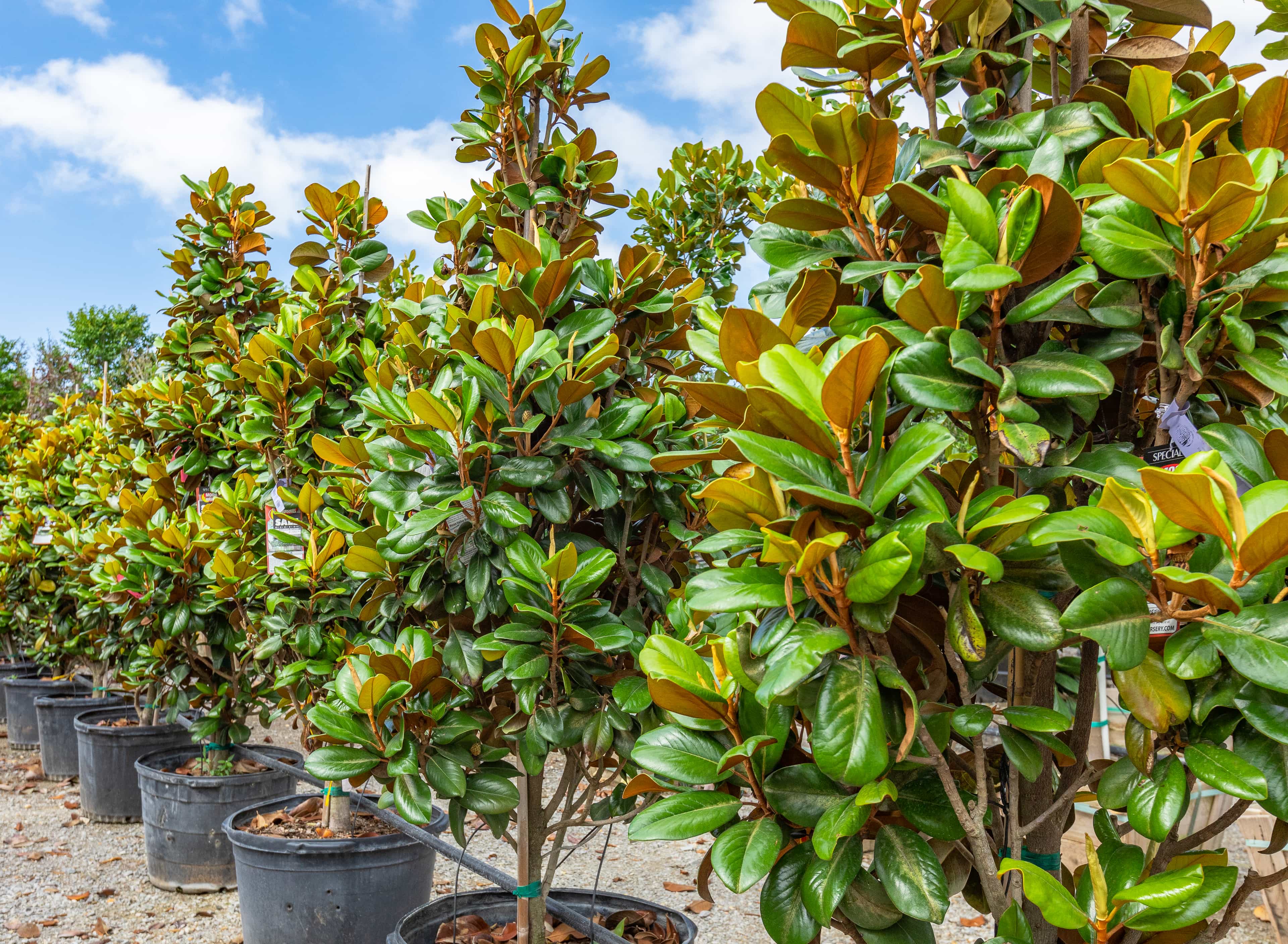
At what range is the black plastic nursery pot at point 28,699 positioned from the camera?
5801mm

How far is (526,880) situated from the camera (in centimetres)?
185

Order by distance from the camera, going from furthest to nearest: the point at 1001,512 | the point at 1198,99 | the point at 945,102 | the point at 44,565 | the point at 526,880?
1. the point at 44,565
2. the point at 526,880
3. the point at 945,102
4. the point at 1198,99
5. the point at 1001,512

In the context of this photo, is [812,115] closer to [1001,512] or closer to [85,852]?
[1001,512]

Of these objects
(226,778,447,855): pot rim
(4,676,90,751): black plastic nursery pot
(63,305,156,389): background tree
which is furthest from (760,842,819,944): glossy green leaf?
(63,305,156,389): background tree

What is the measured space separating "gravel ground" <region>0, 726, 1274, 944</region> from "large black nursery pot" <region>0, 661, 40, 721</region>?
6.20 ft

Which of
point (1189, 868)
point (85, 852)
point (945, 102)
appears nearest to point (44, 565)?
point (85, 852)

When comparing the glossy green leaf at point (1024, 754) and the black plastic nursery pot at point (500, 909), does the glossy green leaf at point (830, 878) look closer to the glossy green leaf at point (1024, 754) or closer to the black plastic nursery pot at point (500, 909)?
the glossy green leaf at point (1024, 754)

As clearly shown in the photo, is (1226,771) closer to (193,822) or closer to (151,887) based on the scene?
(193,822)

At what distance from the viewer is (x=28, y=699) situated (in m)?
5.92

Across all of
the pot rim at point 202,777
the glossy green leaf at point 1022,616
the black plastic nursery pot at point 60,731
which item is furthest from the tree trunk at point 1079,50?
the black plastic nursery pot at point 60,731

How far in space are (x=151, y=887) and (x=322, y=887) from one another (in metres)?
1.66

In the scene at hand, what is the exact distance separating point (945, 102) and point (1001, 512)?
1.00m

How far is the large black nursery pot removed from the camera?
6.42 m

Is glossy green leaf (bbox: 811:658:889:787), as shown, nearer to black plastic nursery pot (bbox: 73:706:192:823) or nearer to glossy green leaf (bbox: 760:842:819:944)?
glossy green leaf (bbox: 760:842:819:944)
